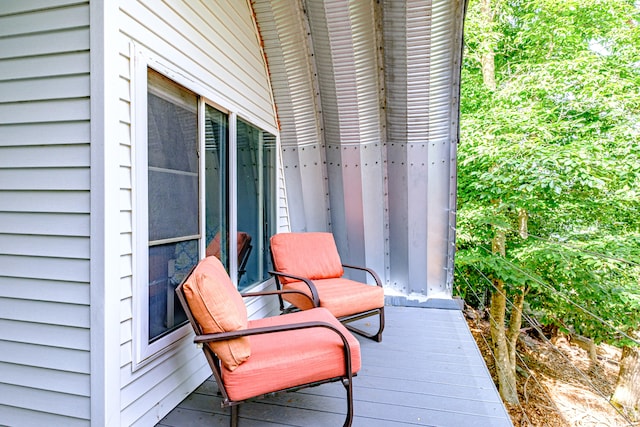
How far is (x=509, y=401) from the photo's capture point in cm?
693

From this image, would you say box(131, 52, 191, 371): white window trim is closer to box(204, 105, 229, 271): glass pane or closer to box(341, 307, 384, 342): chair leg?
box(204, 105, 229, 271): glass pane

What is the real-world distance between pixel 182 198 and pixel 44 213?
2.25ft

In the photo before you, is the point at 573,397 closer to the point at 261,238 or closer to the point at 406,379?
the point at 406,379

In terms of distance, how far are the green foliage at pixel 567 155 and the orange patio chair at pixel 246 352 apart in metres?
3.90

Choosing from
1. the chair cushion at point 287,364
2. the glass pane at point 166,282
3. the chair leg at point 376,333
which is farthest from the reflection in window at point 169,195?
the chair leg at point 376,333

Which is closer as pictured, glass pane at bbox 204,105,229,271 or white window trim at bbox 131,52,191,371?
white window trim at bbox 131,52,191,371

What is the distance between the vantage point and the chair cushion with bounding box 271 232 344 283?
338 cm

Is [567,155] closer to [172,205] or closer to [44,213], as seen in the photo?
[172,205]

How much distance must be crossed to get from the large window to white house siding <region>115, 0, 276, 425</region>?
7cm

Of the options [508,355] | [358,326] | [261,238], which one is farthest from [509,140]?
[508,355]

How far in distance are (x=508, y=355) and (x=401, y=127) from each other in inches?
258

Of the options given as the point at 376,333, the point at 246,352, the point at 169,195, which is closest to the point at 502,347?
the point at 376,333

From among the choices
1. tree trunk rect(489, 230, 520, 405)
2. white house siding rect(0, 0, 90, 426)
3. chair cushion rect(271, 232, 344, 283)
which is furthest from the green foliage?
white house siding rect(0, 0, 90, 426)

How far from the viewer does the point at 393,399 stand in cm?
217
